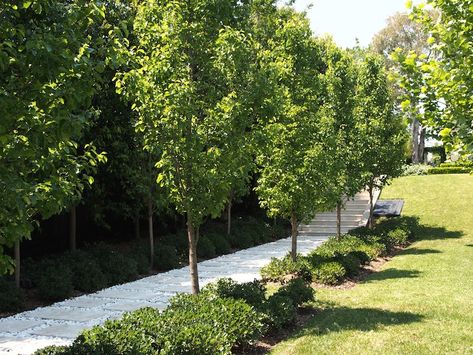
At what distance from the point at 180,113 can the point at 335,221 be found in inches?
689

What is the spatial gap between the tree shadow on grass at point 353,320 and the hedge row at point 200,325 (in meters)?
0.46

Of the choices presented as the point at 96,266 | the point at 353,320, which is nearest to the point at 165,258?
the point at 96,266

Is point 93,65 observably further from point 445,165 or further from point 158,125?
point 445,165

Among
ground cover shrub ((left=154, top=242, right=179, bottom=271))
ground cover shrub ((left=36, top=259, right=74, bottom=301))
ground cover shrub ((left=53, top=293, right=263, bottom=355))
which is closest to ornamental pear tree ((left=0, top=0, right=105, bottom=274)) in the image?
ground cover shrub ((left=53, top=293, right=263, bottom=355))

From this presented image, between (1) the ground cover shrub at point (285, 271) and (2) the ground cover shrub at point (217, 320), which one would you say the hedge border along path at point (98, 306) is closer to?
(1) the ground cover shrub at point (285, 271)

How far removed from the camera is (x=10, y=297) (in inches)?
361

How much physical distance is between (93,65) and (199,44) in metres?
3.91

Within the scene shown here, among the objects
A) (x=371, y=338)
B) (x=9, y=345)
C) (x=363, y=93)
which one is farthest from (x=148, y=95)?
(x=363, y=93)

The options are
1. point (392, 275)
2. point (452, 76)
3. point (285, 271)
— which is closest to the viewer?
point (452, 76)

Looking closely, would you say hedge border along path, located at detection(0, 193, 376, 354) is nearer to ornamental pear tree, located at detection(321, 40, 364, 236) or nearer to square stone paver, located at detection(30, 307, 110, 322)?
square stone paver, located at detection(30, 307, 110, 322)

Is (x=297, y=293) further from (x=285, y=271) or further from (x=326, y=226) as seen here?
(x=326, y=226)

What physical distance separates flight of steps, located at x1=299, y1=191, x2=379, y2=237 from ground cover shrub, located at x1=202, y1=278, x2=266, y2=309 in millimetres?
13458

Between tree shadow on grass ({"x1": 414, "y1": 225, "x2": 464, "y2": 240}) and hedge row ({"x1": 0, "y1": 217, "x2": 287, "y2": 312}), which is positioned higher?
hedge row ({"x1": 0, "y1": 217, "x2": 287, "y2": 312})

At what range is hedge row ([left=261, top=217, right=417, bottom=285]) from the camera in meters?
11.9
